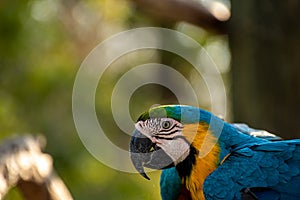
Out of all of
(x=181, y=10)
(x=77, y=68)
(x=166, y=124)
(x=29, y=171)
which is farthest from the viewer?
(x=77, y=68)

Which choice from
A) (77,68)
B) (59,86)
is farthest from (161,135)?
(77,68)

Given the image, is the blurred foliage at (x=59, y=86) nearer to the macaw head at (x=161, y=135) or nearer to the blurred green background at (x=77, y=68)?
the blurred green background at (x=77, y=68)

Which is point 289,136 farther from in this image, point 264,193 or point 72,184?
point 72,184

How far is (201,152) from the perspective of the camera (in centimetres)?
99

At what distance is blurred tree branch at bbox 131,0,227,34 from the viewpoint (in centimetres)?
157

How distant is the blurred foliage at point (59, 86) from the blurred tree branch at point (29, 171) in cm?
95

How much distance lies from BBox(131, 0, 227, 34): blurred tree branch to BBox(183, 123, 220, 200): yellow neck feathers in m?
0.66

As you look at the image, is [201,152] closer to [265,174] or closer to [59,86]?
[265,174]

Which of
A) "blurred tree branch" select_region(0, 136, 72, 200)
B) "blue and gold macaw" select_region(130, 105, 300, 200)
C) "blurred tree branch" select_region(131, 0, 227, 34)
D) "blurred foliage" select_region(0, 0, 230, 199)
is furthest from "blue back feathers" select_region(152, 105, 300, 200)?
"blurred foliage" select_region(0, 0, 230, 199)

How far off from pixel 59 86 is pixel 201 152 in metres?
1.45

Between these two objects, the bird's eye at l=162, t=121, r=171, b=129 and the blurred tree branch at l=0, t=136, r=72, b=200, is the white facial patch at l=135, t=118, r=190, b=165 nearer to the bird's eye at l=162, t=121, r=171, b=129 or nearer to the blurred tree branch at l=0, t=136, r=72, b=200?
the bird's eye at l=162, t=121, r=171, b=129

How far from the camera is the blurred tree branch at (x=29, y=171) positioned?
110 centimetres

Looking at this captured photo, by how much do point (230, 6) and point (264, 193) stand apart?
838mm

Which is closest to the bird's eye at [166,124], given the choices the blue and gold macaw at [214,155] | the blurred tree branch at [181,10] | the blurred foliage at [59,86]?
the blue and gold macaw at [214,155]
